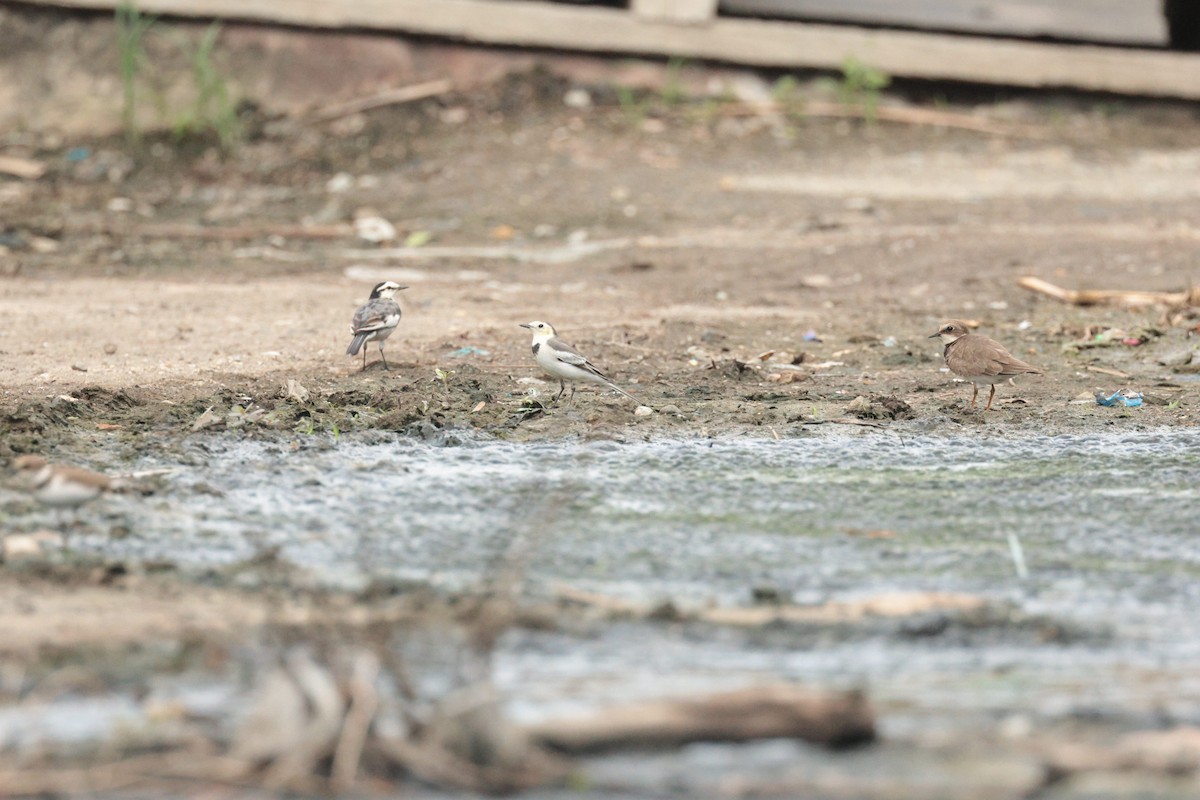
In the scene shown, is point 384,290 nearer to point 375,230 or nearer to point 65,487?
point 375,230

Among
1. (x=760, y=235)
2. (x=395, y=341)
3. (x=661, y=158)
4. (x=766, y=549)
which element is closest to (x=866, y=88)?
(x=661, y=158)

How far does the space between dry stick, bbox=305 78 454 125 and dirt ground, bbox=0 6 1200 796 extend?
0.08 metres

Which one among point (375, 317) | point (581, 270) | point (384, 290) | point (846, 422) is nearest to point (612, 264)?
point (581, 270)

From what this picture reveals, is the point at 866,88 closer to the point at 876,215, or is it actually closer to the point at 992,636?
the point at 876,215

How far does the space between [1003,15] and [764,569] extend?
32.4ft

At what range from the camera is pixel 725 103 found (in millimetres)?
12852

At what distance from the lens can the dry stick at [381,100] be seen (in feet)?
41.5

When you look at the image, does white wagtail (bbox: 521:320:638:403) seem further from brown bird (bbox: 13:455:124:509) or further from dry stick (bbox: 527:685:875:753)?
dry stick (bbox: 527:685:875:753)

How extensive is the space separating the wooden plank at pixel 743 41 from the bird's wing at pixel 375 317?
6.16 meters

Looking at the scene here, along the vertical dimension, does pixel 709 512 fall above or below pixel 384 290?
below

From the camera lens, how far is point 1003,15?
13211 millimetres

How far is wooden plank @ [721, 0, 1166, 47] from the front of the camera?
13.2 metres

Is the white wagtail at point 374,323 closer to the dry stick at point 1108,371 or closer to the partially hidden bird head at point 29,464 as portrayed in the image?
the partially hidden bird head at point 29,464

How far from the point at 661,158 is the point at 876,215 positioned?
2.05 meters
